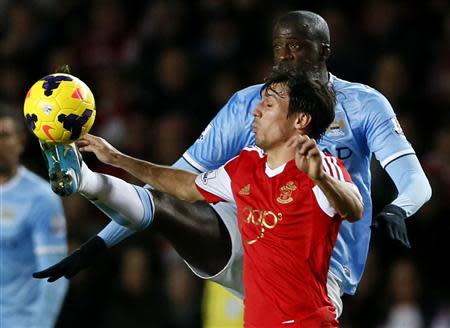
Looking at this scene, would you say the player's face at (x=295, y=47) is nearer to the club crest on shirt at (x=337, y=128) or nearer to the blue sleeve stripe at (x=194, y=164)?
the club crest on shirt at (x=337, y=128)

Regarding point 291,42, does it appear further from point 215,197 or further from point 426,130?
point 426,130

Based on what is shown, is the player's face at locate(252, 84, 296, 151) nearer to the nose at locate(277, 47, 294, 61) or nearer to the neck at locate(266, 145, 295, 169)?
the neck at locate(266, 145, 295, 169)

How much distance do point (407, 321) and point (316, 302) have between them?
286 cm

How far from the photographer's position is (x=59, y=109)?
4594mm

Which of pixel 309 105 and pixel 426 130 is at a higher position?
pixel 309 105

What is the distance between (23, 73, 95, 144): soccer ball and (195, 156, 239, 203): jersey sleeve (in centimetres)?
55

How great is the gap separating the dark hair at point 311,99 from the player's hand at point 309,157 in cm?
52

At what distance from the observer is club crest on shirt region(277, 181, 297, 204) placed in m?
4.34

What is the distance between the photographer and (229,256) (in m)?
4.90

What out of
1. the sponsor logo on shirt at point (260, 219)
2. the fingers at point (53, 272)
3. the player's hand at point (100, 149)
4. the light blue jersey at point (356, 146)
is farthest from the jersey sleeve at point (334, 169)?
the fingers at point (53, 272)

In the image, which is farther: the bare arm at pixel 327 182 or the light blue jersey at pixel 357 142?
the light blue jersey at pixel 357 142

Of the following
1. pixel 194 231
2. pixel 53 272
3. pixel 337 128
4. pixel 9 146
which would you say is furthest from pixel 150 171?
pixel 9 146

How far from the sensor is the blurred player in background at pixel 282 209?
4.31 metres

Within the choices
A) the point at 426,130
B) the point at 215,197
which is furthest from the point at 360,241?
the point at 426,130
